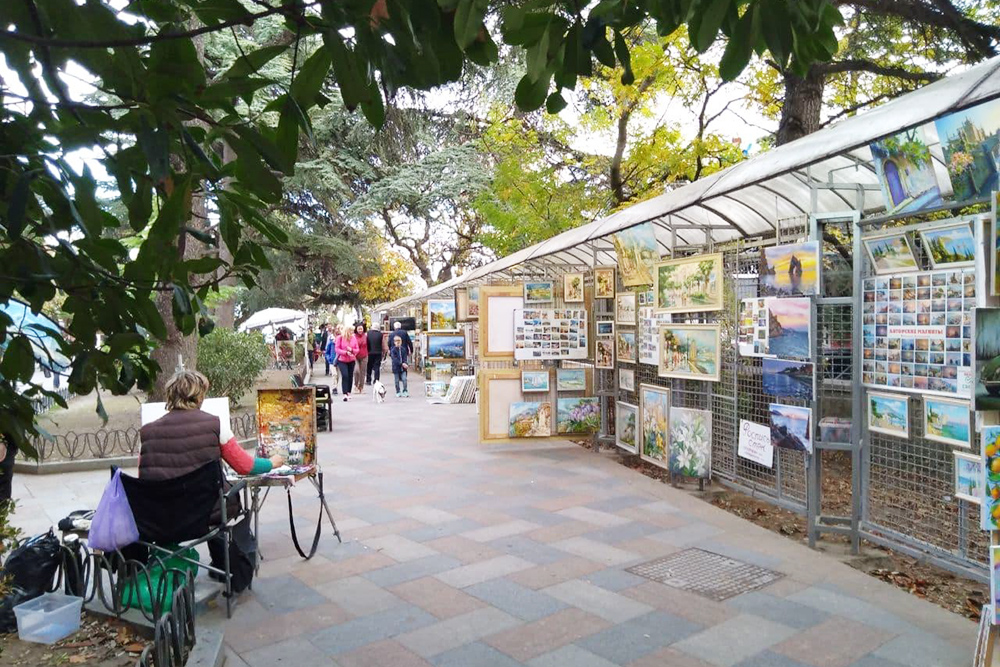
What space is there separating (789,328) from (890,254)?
93 cm

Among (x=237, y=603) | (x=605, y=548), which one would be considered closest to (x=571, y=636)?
(x=605, y=548)

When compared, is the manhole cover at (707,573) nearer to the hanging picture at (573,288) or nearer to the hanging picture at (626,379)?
the hanging picture at (626,379)

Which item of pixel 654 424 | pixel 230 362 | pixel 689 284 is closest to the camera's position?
pixel 689 284

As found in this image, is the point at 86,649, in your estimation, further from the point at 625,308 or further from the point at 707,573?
the point at 625,308

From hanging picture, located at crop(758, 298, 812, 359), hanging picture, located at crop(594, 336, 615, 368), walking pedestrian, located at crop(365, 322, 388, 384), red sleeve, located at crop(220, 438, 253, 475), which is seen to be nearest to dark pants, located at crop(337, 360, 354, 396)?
walking pedestrian, located at crop(365, 322, 388, 384)

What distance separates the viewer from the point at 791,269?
5.71m

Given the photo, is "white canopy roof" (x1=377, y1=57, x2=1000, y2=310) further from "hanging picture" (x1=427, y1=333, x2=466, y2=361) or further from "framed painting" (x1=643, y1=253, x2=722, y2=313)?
"hanging picture" (x1=427, y1=333, x2=466, y2=361)

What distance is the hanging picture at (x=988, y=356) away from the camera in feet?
11.0

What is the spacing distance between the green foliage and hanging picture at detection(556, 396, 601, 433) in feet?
22.5

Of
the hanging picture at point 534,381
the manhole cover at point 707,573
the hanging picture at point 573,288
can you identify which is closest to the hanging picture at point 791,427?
the manhole cover at point 707,573

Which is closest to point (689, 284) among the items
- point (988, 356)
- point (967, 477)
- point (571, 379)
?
point (571, 379)

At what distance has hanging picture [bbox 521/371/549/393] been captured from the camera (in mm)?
9719

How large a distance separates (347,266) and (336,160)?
15.6 feet

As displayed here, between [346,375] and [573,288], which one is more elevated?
[573,288]
